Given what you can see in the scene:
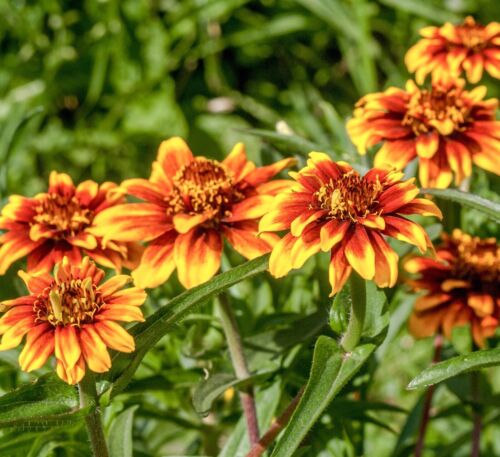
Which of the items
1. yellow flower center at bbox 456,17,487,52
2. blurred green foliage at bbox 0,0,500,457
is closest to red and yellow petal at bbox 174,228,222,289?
yellow flower center at bbox 456,17,487,52

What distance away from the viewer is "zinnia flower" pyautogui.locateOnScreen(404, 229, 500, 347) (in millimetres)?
1417

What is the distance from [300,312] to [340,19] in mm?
1357

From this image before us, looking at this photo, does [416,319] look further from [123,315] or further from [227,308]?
[123,315]

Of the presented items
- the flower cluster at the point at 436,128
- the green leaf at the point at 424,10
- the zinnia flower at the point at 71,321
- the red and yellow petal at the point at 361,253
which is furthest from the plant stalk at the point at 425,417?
the green leaf at the point at 424,10

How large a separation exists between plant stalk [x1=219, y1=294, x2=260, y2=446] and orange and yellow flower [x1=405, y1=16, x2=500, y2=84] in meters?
0.57

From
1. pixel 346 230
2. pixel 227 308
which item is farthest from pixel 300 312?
pixel 346 230

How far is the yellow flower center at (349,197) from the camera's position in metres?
1.08

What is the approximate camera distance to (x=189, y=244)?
1.21 m

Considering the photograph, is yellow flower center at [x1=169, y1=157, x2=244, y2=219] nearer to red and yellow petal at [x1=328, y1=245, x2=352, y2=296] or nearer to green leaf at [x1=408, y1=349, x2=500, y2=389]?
red and yellow petal at [x1=328, y1=245, x2=352, y2=296]

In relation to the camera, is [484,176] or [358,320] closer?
[358,320]

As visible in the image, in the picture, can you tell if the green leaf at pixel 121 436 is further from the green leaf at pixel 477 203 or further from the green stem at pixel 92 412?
the green leaf at pixel 477 203

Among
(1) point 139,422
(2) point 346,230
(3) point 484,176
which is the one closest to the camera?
(2) point 346,230

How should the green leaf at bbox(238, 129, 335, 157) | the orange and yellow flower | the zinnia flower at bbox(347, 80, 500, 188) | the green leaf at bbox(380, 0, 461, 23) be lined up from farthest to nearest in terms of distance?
the green leaf at bbox(380, 0, 461, 23) → the orange and yellow flower → the green leaf at bbox(238, 129, 335, 157) → the zinnia flower at bbox(347, 80, 500, 188)

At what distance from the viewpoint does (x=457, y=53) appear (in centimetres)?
160
